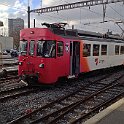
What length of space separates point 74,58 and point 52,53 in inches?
109

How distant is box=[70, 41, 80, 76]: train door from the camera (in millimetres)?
17598

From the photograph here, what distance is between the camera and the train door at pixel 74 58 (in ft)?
57.7

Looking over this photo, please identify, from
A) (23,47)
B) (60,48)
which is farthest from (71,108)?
(23,47)

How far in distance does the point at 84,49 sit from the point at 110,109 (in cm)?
937

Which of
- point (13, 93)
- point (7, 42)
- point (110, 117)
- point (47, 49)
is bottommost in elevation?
point (13, 93)

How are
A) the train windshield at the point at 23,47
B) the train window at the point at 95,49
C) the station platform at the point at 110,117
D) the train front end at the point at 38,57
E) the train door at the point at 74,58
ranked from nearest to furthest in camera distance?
1. the station platform at the point at 110,117
2. the train front end at the point at 38,57
3. the train windshield at the point at 23,47
4. the train door at the point at 74,58
5. the train window at the point at 95,49

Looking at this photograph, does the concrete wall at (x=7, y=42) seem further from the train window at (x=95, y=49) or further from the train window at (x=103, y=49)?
the train window at (x=95, y=49)

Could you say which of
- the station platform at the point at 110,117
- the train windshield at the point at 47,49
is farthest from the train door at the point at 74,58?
the station platform at the point at 110,117

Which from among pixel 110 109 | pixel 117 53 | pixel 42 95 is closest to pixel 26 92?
pixel 42 95

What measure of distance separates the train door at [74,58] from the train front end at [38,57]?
6.84ft

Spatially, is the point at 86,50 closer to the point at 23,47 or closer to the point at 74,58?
the point at 74,58

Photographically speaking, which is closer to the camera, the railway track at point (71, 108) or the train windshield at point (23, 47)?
the railway track at point (71, 108)

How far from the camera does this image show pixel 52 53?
50.9 feet

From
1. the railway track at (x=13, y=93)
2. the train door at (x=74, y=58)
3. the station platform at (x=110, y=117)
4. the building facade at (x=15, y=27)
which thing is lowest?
the railway track at (x=13, y=93)
